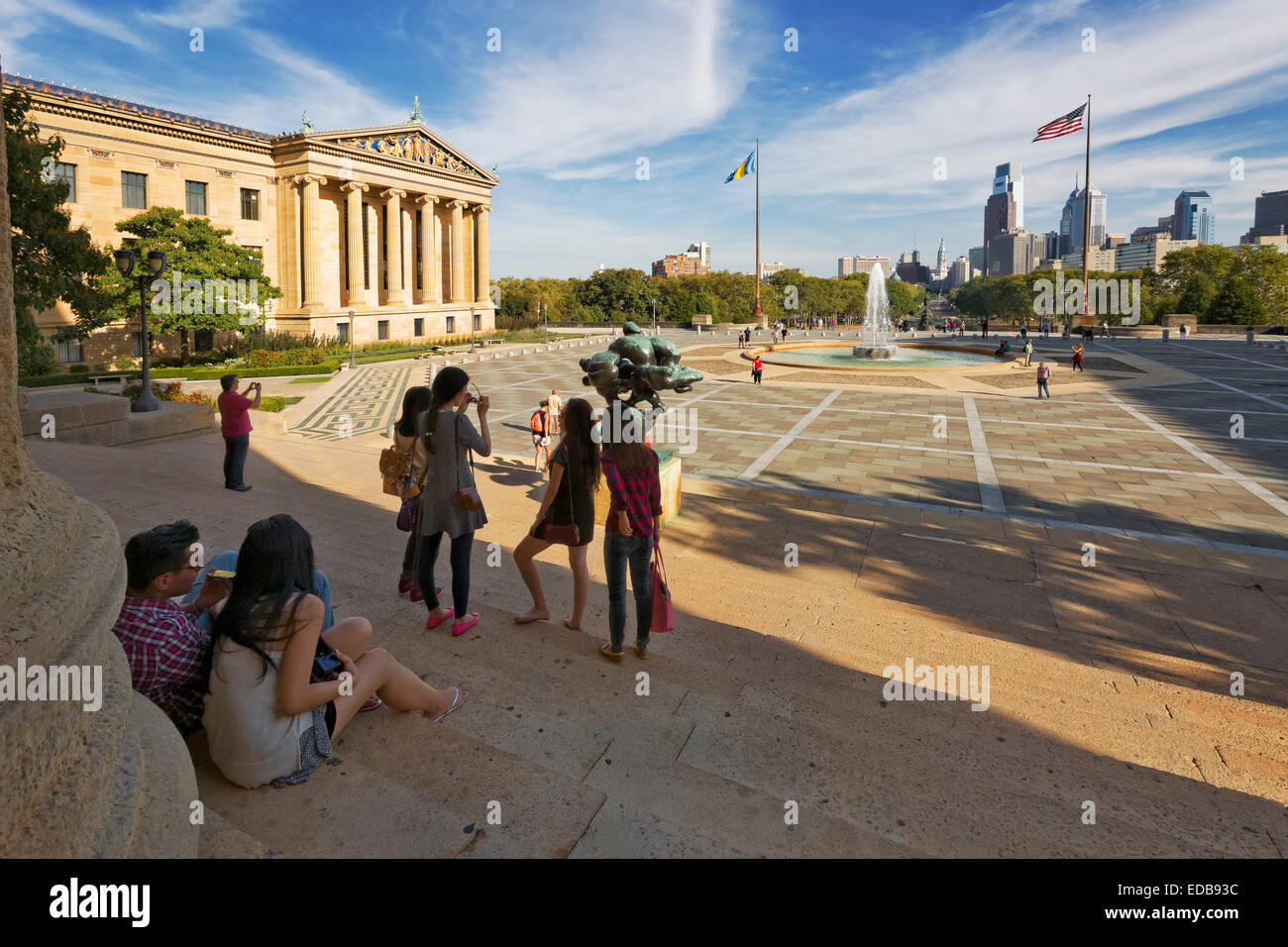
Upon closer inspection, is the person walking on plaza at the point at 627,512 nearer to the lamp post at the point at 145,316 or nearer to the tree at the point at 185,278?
the lamp post at the point at 145,316

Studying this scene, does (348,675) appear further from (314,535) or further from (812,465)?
(812,465)

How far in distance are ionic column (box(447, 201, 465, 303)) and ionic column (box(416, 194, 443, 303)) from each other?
6.53 ft

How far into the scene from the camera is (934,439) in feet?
56.9

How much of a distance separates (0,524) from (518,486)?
376 inches

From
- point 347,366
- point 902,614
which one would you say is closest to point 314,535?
point 902,614

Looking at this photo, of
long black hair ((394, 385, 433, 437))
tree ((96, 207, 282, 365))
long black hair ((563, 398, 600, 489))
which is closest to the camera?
long black hair ((563, 398, 600, 489))

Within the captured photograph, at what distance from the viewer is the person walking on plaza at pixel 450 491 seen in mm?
4996

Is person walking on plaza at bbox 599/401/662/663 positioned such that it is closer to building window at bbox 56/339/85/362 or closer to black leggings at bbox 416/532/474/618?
black leggings at bbox 416/532/474/618

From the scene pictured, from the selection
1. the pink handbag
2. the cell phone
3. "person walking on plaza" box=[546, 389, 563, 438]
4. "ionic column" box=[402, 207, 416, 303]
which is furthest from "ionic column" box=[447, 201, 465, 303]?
the cell phone

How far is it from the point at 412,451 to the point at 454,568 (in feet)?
3.11

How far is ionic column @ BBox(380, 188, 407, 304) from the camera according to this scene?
52.8 meters

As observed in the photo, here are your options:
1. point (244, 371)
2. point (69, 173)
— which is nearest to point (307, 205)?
point (69, 173)

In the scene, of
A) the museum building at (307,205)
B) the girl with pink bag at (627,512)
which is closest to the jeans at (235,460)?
the girl with pink bag at (627,512)

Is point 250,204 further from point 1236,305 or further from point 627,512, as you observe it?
point 1236,305
